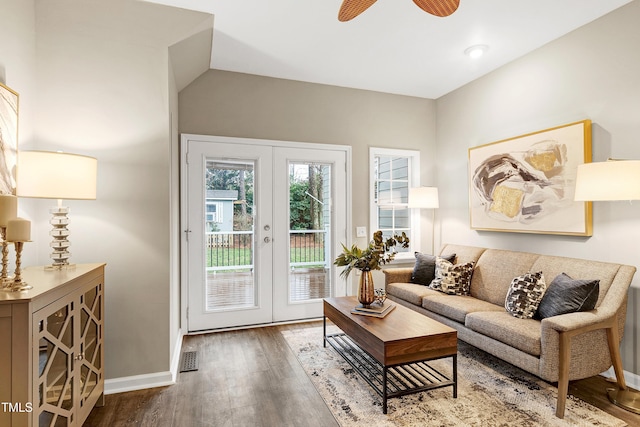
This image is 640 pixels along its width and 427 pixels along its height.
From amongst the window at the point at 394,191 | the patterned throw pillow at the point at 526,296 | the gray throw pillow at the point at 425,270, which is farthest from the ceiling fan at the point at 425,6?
A: the gray throw pillow at the point at 425,270

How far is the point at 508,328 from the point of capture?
2.50 m

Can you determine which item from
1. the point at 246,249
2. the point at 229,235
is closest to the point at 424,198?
the point at 246,249

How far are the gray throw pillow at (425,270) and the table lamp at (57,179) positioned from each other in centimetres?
316

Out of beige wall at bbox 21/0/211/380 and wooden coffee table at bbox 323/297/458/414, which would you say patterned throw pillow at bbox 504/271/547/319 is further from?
beige wall at bbox 21/0/211/380

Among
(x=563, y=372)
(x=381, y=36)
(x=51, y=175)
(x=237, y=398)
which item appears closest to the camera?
(x=51, y=175)

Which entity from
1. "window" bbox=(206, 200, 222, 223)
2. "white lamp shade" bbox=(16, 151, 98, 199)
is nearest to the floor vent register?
"window" bbox=(206, 200, 222, 223)

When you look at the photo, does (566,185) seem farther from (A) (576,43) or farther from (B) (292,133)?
(B) (292,133)

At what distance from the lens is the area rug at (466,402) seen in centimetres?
209

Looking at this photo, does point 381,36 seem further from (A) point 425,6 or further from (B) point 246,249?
(B) point 246,249

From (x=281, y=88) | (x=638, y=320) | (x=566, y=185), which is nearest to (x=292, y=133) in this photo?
(x=281, y=88)

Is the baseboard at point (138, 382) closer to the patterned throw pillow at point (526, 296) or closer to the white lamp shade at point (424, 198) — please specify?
the patterned throw pillow at point (526, 296)

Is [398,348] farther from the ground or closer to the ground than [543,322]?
closer to the ground

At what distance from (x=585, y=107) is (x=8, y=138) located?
4.11 metres

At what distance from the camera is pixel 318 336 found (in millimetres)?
3529
